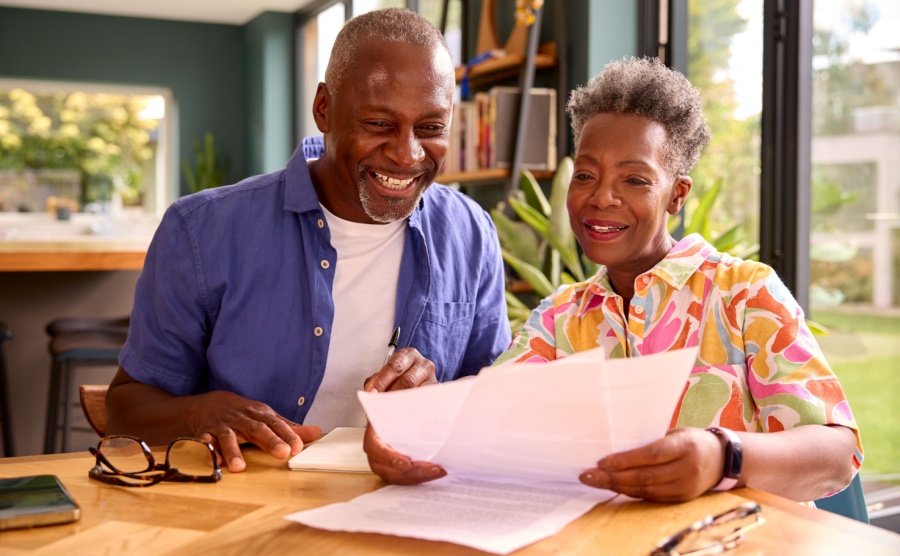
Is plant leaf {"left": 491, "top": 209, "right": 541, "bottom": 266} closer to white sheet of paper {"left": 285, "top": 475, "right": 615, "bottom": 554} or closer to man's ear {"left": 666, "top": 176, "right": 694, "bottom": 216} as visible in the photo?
man's ear {"left": 666, "top": 176, "right": 694, "bottom": 216}

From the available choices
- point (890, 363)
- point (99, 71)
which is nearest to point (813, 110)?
point (890, 363)

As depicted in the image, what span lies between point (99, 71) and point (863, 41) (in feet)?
25.0

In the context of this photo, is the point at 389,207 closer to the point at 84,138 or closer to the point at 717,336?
the point at 717,336

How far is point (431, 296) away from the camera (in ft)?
5.69

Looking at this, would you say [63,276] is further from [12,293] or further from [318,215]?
[318,215]

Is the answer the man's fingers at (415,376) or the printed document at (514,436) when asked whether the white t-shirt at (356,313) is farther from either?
the printed document at (514,436)

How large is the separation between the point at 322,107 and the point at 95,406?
682 millimetres

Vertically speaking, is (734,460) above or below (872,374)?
above

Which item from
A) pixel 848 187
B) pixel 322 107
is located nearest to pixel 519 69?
pixel 848 187

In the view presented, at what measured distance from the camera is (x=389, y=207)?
1.65m

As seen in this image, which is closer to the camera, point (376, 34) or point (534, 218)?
point (376, 34)

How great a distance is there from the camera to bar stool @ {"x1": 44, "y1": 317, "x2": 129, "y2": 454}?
317cm

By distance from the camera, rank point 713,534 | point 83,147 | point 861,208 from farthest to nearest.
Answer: point 83,147, point 861,208, point 713,534

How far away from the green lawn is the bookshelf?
1424mm
